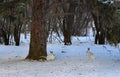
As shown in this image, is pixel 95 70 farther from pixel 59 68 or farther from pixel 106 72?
pixel 59 68

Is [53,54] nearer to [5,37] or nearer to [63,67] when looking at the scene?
[63,67]

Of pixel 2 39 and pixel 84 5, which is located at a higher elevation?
pixel 84 5

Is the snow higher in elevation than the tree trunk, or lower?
lower

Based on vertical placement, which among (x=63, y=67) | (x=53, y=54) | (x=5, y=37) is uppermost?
(x=5, y=37)

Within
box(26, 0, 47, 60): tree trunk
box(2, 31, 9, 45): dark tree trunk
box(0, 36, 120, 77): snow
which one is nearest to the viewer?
box(0, 36, 120, 77): snow

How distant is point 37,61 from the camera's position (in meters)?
12.9

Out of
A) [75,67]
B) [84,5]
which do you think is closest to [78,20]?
[84,5]

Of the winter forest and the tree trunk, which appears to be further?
the tree trunk

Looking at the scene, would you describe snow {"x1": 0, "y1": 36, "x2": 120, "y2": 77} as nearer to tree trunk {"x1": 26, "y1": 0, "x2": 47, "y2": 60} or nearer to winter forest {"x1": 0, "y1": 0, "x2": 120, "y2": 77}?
winter forest {"x1": 0, "y1": 0, "x2": 120, "y2": 77}

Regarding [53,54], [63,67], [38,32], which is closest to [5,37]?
[38,32]

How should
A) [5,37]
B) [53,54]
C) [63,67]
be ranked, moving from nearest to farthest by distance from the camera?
1. [63,67]
2. [53,54]
3. [5,37]

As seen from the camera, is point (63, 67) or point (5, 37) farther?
point (5, 37)

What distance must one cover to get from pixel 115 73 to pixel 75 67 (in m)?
1.67

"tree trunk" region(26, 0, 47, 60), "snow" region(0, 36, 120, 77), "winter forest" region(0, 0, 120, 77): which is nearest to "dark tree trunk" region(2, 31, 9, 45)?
"winter forest" region(0, 0, 120, 77)
